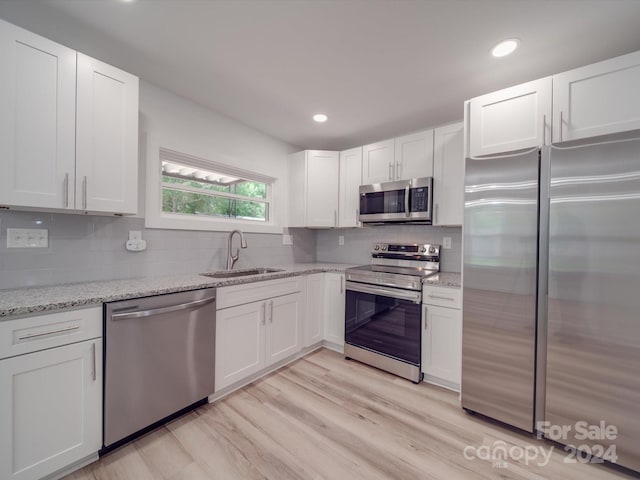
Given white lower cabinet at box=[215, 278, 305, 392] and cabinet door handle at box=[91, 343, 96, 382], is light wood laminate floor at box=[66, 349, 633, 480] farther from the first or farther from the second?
cabinet door handle at box=[91, 343, 96, 382]

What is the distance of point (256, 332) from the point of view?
2254mm

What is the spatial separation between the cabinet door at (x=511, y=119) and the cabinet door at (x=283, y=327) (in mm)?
1982

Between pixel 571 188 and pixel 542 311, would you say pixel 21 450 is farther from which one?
pixel 571 188

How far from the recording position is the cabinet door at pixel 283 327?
93.4 inches

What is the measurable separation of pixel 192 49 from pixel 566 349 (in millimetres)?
2979

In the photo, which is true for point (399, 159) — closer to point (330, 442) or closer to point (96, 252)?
point (330, 442)

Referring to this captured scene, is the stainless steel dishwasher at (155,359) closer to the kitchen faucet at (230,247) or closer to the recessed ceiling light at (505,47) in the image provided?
the kitchen faucet at (230,247)

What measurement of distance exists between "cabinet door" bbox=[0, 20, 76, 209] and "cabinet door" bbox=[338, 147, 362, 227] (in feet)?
7.66

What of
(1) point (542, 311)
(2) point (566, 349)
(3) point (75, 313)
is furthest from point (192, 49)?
(2) point (566, 349)

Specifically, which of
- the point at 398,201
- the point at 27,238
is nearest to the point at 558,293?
the point at 398,201

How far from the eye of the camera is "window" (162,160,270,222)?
241cm

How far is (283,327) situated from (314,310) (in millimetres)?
469

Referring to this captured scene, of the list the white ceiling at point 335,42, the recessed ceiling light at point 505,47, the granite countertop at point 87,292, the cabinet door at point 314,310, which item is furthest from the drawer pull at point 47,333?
the recessed ceiling light at point 505,47

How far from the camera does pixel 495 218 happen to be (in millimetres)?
1758
